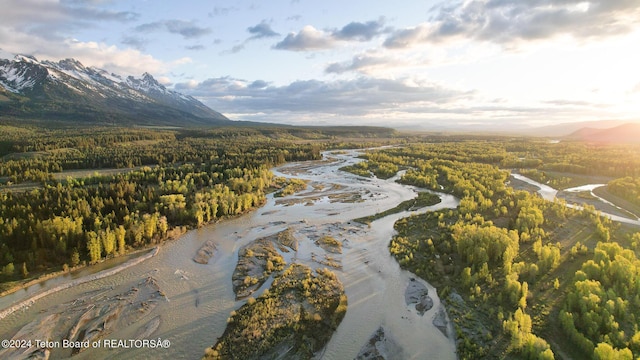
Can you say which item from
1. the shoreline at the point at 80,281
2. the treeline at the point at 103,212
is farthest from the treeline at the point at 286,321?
the treeline at the point at 103,212

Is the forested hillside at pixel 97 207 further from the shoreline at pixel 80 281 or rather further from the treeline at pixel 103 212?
the shoreline at pixel 80 281

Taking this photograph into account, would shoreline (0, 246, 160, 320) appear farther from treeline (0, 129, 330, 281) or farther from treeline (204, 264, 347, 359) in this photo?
treeline (204, 264, 347, 359)

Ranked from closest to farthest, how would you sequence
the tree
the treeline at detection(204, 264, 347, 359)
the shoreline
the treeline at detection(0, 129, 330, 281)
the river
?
1. the treeline at detection(204, 264, 347, 359)
2. the river
3. the shoreline
4. the tree
5. the treeline at detection(0, 129, 330, 281)

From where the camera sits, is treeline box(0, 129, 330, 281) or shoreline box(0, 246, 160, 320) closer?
shoreline box(0, 246, 160, 320)

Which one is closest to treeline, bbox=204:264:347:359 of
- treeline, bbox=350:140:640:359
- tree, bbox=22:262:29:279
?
treeline, bbox=350:140:640:359

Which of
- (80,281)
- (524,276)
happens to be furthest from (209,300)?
(524,276)

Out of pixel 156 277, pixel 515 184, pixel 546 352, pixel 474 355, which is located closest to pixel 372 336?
pixel 474 355

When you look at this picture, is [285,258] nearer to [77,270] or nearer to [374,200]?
[77,270]
